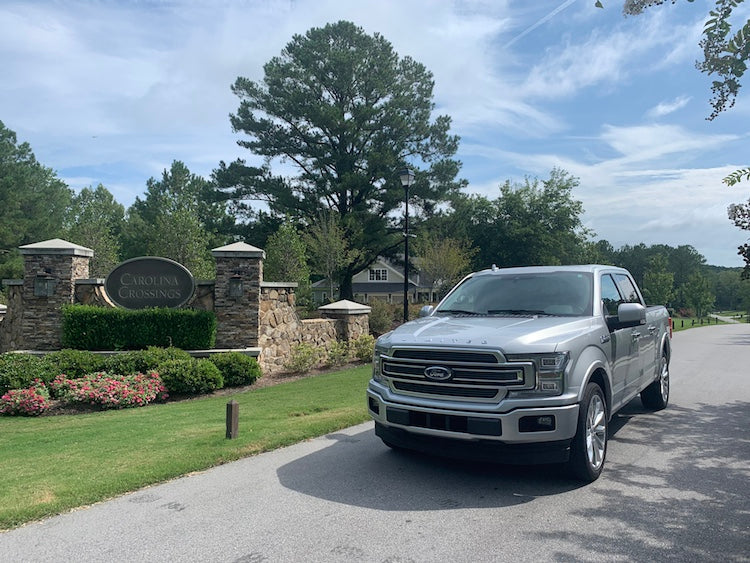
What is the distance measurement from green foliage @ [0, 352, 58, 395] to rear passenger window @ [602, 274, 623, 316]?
10.4 metres

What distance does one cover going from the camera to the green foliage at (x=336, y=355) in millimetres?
14672

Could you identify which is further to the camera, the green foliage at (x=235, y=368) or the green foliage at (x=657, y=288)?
the green foliage at (x=657, y=288)

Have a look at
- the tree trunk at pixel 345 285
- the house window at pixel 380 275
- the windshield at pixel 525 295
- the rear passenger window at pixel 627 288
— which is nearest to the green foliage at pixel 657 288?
the house window at pixel 380 275

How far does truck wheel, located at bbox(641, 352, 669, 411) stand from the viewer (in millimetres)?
7746

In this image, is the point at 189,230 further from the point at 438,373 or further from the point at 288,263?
the point at 438,373

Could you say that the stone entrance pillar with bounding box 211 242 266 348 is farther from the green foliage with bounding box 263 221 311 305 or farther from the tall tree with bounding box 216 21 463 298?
the tall tree with bounding box 216 21 463 298

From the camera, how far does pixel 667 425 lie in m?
6.99

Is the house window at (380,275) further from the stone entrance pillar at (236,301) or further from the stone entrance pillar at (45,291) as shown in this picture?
the stone entrance pillar at (45,291)

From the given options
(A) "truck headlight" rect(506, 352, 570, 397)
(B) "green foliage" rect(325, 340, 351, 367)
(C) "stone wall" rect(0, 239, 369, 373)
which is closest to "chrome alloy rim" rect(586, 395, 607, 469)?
(A) "truck headlight" rect(506, 352, 570, 397)

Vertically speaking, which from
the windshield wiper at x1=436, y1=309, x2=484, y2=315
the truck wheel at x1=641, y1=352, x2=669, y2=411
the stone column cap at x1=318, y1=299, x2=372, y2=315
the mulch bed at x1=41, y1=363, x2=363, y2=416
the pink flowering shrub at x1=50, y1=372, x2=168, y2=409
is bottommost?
the mulch bed at x1=41, y1=363, x2=363, y2=416

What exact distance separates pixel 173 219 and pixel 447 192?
16221 mm

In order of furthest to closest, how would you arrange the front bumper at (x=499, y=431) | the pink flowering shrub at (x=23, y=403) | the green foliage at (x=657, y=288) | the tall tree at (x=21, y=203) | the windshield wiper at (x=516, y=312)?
the green foliage at (x=657, y=288) < the tall tree at (x=21, y=203) < the pink flowering shrub at (x=23, y=403) < the windshield wiper at (x=516, y=312) < the front bumper at (x=499, y=431)

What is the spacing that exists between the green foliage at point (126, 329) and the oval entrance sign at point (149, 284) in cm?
42

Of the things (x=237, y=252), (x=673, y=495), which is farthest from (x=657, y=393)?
(x=237, y=252)
